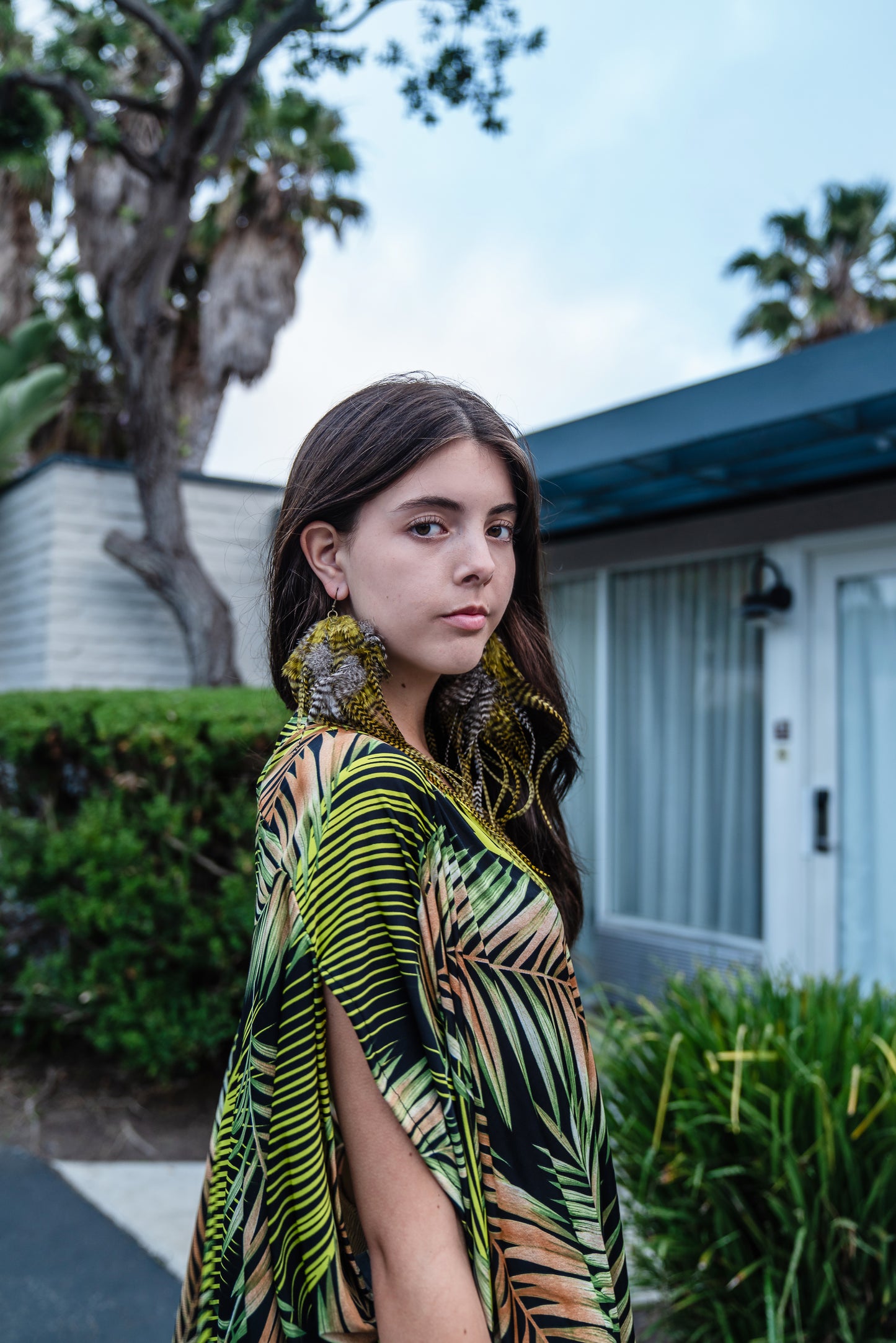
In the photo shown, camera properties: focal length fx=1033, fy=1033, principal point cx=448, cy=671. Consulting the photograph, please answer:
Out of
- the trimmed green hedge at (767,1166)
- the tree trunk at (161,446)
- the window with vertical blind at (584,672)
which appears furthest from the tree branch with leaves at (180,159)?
the trimmed green hedge at (767,1166)

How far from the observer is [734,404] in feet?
13.3

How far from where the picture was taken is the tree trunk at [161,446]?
281 inches

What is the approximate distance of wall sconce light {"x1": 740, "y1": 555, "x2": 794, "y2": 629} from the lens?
→ 511 cm

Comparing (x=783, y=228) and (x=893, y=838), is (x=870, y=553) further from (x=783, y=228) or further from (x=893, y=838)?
(x=783, y=228)

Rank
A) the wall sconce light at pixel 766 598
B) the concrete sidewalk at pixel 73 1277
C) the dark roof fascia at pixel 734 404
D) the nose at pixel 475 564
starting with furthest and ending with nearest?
the wall sconce light at pixel 766 598
the dark roof fascia at pixel 734 404
the concrete sidewalk at pixel 73 1277
the nose at pixel 475 564

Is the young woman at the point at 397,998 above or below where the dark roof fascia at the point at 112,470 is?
below

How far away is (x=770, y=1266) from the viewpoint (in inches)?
85.3

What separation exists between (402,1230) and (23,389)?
333 inches

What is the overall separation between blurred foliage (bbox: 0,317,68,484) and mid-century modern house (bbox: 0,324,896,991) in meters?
1.21

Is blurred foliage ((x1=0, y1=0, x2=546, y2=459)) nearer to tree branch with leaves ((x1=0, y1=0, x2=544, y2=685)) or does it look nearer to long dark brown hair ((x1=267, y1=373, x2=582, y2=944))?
tree branch with leaves ((x1=0, y1=0, x2=544, y2=685))

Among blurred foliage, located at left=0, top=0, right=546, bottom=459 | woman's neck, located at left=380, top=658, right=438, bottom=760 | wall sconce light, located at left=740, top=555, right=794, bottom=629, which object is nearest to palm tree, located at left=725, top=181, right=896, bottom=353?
blurred foliage, located at left=0, top=0, right=546, bottom=459

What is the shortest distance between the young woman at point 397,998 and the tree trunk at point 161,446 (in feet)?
20.5

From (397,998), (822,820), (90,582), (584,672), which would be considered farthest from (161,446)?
(397,998)

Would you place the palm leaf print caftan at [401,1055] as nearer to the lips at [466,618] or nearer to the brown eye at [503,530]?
the lips at [466,618]
